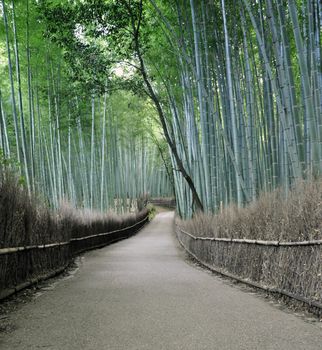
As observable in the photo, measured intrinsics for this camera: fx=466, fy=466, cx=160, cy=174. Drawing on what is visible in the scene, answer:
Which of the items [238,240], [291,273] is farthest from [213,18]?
[291,273]

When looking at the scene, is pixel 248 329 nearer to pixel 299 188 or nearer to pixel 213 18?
pixel 299 188

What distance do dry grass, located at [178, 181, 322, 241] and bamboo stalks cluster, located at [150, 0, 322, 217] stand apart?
0.28 metres

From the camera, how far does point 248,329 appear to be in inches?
116

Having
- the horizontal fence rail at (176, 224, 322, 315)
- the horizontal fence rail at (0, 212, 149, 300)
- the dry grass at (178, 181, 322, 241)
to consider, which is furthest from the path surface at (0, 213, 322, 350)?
the dry grass at (178, 181, 322, 241)

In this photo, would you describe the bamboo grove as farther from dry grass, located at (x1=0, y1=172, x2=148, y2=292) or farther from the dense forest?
dry grass, located at (x1=0, y1=172, x2=148, y2=292)

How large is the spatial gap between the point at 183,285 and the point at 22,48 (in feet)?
21.7

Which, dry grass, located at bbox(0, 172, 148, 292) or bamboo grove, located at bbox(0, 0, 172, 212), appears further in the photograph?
bamboo grove, located at bbox(0, 0, 172, 212)

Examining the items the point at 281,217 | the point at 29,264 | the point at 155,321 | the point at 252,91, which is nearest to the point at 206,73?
the point at 252,91

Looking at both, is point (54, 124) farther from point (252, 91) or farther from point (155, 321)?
point (155, 321)

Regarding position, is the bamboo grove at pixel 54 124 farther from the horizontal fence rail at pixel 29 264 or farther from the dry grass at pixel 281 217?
the dry grass at pixel 281 217

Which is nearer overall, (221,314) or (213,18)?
(221,314)

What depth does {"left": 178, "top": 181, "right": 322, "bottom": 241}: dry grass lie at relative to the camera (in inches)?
136

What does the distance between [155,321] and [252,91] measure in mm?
4168

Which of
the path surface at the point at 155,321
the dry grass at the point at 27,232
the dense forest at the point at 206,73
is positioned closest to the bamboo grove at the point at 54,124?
the dense forest at the point at 206,73
